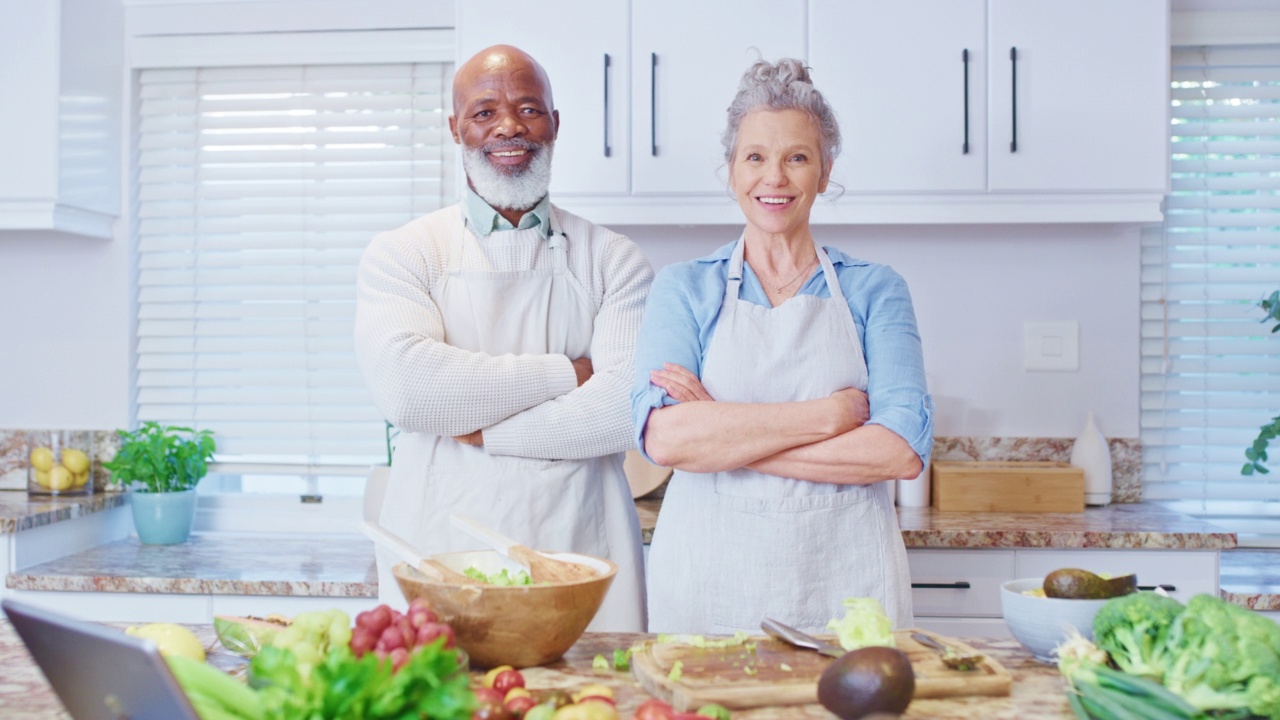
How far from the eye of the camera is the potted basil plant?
2.98 m

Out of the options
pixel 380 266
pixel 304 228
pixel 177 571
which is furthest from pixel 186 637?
pixel 304 228

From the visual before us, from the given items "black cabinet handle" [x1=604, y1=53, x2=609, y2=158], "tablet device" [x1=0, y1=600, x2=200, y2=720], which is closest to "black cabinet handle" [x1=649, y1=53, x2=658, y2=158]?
"black cabinet handle" [x1=604, y1=53, x2=609, y2=158]

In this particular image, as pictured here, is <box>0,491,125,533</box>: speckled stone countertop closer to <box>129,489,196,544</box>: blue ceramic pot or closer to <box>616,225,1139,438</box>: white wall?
<box>129,489,196,544</box>: blue ceramic pot

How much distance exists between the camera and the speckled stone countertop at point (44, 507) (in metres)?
2.65

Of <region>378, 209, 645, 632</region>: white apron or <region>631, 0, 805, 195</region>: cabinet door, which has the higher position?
<region>631, 0, 805, 195</region>: cabinet door

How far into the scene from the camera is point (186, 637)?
1.25 meters

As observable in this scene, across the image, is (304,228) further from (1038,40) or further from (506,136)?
(1038,40)

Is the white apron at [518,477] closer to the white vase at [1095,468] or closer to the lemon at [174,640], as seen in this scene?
the lemon at [174,640]

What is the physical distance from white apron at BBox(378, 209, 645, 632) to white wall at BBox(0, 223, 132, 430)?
1.55 meters

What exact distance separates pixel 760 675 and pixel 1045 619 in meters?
0.36

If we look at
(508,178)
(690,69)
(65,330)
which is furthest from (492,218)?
(65,330)

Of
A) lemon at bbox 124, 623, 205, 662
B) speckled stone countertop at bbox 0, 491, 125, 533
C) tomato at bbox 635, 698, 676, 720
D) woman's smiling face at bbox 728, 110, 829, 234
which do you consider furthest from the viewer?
speckled stone countertop at bbox 0, 491, 125, 533

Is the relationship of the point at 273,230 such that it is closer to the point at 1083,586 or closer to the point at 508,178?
the point at 508,178

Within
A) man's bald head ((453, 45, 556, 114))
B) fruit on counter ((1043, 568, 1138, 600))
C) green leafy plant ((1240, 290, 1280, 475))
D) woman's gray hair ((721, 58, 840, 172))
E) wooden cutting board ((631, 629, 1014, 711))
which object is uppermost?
man's bald head ((453, 45, 556, 114))
